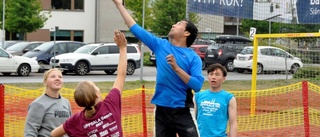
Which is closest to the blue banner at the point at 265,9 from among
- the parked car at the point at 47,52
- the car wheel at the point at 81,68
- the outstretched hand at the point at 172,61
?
the outstretched hand at the point at 172,61

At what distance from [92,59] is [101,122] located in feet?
83.3

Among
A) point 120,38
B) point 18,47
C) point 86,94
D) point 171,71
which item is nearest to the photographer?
point 86,94

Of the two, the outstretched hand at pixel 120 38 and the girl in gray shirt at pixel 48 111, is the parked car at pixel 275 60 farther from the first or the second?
the outstretched hand at pixel 120 38

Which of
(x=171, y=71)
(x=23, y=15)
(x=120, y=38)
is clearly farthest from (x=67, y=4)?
(x=120, y=38)

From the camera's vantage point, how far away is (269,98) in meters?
14.1

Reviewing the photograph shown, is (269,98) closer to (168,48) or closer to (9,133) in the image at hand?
(9,133)

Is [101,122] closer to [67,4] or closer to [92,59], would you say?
[92,59]

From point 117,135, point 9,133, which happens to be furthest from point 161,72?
point 9,133

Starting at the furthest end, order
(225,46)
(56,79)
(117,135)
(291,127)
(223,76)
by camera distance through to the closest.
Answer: (225,46) < (291,127) < (223,76) < (56,79) < (117,135)

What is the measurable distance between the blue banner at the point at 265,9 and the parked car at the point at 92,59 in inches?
529

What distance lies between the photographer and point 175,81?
6.50m

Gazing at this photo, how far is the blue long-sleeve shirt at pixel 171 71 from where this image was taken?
6496mm

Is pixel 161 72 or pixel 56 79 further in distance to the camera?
pixel 161 72

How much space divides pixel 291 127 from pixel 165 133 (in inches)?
269
